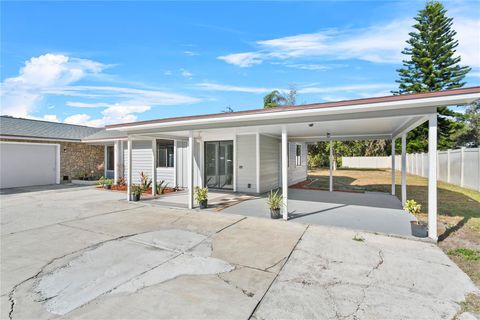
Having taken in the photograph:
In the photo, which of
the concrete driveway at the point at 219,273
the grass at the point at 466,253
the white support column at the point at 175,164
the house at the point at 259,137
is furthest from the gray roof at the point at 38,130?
the grass at the point at 466,253

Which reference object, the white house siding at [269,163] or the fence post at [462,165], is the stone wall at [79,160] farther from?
the fence post at [462,165]

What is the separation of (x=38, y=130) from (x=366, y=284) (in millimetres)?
17870

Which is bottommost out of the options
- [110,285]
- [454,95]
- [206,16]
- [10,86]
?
[110,285]

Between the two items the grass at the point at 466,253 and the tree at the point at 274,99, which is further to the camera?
the tree at the point at 274,99

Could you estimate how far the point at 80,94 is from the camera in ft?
54.7

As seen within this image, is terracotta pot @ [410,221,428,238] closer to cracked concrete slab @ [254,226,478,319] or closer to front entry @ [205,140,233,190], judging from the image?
cracked concrete slab @ [254,226,478,319]

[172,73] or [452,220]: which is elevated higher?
[172,73]

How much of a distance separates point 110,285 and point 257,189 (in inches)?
301

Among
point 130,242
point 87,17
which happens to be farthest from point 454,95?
point 87,17

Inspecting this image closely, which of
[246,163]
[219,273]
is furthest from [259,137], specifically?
[219,273]

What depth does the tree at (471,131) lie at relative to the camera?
93.6 ft

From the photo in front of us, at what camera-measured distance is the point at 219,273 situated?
351 centimetres

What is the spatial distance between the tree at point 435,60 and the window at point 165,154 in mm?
21131

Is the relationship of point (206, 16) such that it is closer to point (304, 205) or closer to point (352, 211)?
point (304, 205)
